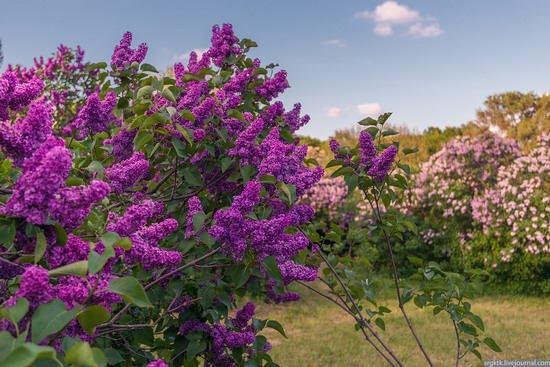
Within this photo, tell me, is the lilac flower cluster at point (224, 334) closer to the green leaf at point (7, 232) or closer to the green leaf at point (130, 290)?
the green leaf at point (7, 232)

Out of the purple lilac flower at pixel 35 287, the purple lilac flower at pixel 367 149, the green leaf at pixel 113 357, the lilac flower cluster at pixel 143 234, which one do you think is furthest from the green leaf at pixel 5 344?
the purple lilac flower at pixel 367 149

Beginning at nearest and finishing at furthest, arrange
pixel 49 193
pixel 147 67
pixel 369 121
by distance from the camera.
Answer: pixel 49 193 < pixel 369 121 < pixel 147 67

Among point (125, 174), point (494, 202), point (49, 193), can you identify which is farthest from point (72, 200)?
point (494, 202)

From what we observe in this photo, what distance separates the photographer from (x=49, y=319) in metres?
1.12

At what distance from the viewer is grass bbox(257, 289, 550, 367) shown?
245 inches

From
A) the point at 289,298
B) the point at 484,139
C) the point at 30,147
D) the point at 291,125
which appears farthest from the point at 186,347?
the point at 484,139

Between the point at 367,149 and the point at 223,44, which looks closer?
the point at 367,149

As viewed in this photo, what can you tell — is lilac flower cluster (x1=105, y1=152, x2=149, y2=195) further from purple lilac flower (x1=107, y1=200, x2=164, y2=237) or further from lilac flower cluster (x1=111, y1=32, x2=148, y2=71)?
lilac flower cluster (x1=111, y1=32, x2=148, y2=71)

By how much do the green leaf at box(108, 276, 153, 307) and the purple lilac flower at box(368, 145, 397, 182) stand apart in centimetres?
165

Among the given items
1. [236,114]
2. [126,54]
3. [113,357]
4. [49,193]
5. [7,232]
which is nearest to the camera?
[49,193]

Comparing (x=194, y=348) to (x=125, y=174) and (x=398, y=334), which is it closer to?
(x=125, y=174)

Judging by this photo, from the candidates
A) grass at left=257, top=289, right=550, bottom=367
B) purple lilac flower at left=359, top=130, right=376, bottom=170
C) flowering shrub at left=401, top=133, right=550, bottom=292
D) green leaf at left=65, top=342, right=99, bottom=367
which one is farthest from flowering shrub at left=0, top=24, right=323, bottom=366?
flowering shrub at left=401, top=133, right=550, bottom=292

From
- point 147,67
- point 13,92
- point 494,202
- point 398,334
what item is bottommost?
point 398,334

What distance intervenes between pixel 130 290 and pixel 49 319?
17 centimetres
